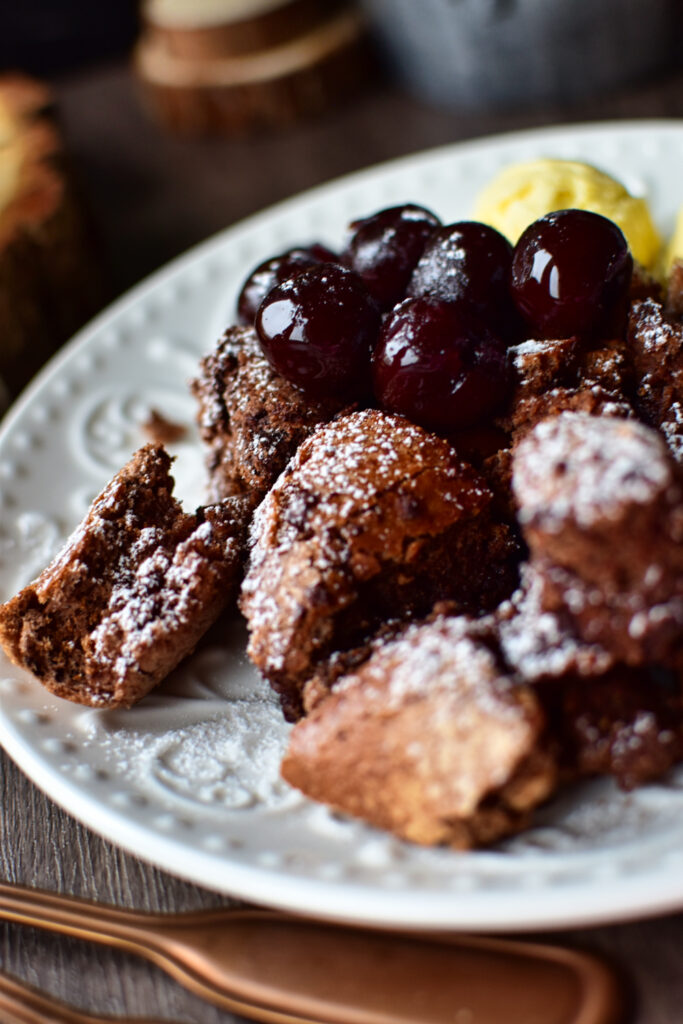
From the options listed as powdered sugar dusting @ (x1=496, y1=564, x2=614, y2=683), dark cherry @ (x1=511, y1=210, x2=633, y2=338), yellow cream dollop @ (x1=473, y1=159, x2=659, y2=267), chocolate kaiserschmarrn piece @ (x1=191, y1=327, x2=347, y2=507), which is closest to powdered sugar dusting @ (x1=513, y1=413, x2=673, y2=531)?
powdered sugar dusting @ (x1=496, y1=564, x2=614, y2=683)

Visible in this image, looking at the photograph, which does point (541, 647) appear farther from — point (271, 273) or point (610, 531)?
point (271, 273)

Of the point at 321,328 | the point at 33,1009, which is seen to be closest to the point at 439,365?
the point at 321,328

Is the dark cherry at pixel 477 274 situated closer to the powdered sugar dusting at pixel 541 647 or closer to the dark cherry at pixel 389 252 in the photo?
the dark cherry at pixel 389 252

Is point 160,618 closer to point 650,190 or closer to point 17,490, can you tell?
point 17,490

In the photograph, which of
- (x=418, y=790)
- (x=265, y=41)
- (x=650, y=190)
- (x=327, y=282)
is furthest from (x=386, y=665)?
(x=265, y=41)

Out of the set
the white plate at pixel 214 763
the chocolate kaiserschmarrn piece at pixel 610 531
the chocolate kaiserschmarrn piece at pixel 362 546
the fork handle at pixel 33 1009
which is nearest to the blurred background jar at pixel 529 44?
Answer: the white plate at pixel 214 763

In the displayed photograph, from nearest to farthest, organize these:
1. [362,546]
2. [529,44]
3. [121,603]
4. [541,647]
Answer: [541,647]
[362,546]
[121,603]
[529,44]

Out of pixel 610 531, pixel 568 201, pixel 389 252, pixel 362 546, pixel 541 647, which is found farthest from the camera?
pixel 568 201

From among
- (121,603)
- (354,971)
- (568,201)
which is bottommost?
(354,971)
